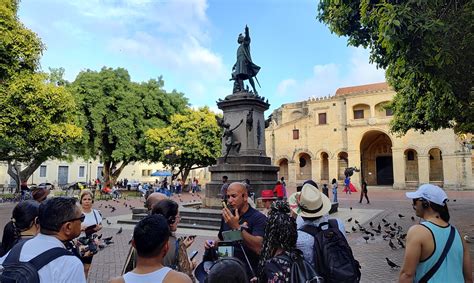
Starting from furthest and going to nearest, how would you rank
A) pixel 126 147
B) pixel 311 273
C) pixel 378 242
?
pixel 126 147
pixel 378 242
pixel 311 273

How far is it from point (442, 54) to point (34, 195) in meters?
7.00

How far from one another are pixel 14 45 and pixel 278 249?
20.3m

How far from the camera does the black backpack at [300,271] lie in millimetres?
2193

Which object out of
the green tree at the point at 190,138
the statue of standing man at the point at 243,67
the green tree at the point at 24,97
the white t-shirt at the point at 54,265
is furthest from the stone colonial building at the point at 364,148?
the white t-shirt at the point at 54,265

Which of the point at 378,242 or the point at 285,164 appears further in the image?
the point at 285,164

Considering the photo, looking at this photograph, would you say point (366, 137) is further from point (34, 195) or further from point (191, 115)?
point (34, 195)

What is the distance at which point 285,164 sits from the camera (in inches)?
1831

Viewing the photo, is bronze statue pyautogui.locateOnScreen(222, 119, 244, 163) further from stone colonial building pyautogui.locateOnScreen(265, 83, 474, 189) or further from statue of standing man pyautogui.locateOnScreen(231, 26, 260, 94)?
stone colonial building pyautogui.locateOnScreen(265, 83, 474, 189)

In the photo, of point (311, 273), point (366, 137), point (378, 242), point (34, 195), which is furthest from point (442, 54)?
point (366, 137)

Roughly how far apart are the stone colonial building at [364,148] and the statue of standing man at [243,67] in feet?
93.1

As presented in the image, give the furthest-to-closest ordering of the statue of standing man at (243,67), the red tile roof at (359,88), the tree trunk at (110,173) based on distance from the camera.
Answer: the red tile roof at (359,88) → the tree trunk at (110,173) → the statue of standing man at (243,67)

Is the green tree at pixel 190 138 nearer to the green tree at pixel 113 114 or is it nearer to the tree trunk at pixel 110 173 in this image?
the green tree at pixel 113 114

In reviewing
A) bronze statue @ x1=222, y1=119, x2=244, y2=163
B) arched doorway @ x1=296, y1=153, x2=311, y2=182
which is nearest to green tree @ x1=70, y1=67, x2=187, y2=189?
bronze statue @ x1=222, y1=119, x2=244, y2=163

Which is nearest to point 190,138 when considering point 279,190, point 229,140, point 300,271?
point 229,140
